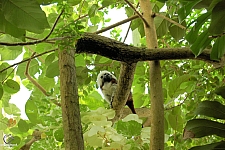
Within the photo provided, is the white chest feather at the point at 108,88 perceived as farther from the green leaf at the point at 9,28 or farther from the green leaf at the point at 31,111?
the green leaf at the point at 9,28

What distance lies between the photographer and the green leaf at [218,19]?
62 cm

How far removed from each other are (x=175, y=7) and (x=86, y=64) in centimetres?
37

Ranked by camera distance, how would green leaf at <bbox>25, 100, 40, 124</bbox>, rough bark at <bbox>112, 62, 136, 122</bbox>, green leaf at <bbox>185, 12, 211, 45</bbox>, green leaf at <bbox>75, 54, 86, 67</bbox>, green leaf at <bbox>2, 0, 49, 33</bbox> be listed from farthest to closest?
green leaf at <bbox>75, 54, 86, 67</bbox>
green leaf at <bbox>25, 100, 40, 124</bbox>
rough bark at <bbox>112, 62, 136, 122</bbox>
green leaf at <bbox>185, 12, 211, 45</bbox>
green leaf at <bbox>2, 0, 49, 33</bbox>

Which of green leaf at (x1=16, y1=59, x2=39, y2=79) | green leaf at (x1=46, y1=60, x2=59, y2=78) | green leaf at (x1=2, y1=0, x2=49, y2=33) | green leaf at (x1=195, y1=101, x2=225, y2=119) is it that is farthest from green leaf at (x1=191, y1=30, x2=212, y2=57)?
green leaf at (x1=16, y1=59, x2=39, y2=79)

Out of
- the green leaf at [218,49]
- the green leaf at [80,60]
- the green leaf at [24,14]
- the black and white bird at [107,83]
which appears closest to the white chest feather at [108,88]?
the black and white bird at [107,83]

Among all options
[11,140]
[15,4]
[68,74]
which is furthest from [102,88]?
[15,4]

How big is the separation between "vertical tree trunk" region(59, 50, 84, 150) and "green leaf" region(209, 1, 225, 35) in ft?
1.01

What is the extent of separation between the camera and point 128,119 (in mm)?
645

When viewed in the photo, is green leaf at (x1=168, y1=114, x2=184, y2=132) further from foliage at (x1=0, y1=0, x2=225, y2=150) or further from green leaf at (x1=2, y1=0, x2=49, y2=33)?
green leaf at (x1=2, y1=0, x2=49, y2=33)

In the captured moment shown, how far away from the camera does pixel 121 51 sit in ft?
2.51

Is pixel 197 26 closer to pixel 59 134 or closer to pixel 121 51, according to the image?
pixel 121 51

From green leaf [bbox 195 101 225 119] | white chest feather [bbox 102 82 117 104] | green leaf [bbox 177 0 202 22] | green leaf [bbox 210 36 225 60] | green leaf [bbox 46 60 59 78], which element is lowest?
green leaf [bbox 195 101 225 119]

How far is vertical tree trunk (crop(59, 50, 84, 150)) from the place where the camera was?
592 millimetres

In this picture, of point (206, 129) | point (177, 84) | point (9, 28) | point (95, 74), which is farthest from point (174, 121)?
point (9, 28)
